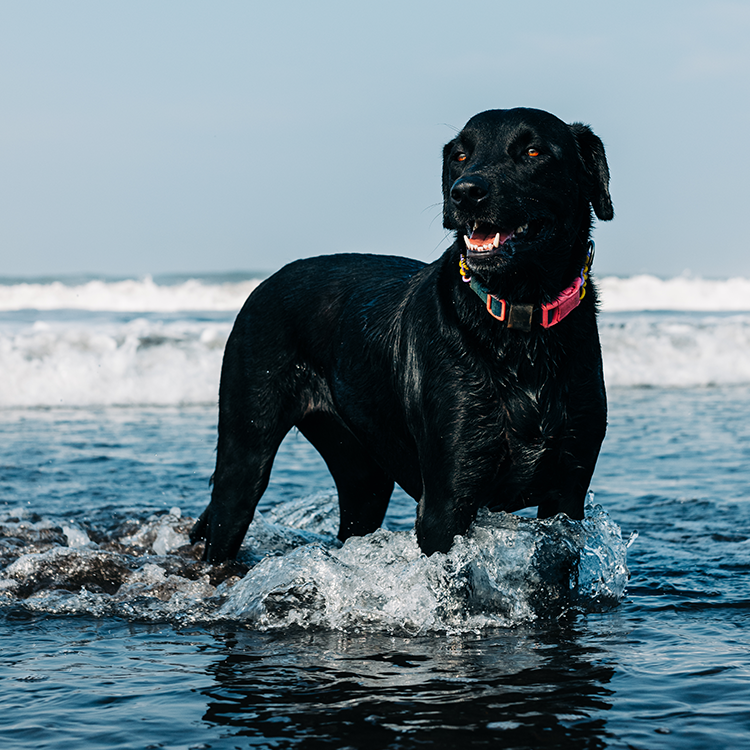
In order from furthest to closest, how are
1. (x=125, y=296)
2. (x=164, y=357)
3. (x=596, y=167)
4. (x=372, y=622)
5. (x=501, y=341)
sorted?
(x=125, y=296) → (x=164, y=357) → (x=372, y=622) → (x=596, y=167) → (x=501, y=341)

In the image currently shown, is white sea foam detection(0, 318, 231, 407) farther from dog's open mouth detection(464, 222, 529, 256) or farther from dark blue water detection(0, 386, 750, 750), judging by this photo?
dog's open mouth detection(464, 222, 529, 256)

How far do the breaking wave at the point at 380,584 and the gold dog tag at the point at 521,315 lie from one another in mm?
772

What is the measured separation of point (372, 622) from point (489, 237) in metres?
1.53

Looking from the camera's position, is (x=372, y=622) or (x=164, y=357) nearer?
(x=372, y=622)

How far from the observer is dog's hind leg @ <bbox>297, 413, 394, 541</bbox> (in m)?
4.61

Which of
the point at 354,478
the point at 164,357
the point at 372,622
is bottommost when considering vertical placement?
the point at 372,622

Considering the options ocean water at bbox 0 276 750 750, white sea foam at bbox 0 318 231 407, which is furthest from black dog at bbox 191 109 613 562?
white sea foam at bbox 0 318 231 407

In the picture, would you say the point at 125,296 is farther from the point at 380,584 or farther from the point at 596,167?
the point at 596,167

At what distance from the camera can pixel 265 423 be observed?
4309 mm

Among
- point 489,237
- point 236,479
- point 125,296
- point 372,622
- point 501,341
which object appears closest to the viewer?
point 489,237

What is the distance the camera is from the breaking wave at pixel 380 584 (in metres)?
3.62

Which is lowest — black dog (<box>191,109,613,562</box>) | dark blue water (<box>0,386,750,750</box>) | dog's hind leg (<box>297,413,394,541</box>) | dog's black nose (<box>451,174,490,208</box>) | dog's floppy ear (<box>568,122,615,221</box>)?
dark blue water (<box>0,386,750,750</box>)

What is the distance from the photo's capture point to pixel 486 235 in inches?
126

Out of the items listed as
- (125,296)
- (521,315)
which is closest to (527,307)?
(521,315)
